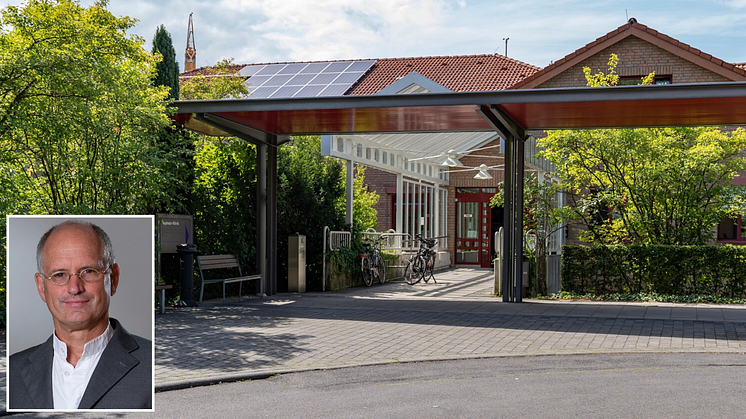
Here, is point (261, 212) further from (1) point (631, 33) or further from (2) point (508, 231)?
(1) point (631, 33)

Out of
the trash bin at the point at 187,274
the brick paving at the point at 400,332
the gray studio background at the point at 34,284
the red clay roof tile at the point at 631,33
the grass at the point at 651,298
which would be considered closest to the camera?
the gray studio background at the point at 34,284

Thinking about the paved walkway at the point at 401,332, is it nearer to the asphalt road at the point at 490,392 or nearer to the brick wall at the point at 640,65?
the asphalt road at the point at 490,392

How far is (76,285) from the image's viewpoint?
261 cm

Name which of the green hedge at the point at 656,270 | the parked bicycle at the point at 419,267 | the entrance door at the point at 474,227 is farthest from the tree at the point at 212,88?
the green hedge at the point at 656,270

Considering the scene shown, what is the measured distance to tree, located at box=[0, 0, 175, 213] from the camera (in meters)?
9.49

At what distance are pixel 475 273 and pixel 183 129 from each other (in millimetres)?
12231

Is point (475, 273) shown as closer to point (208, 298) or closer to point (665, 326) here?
point (208, 298)

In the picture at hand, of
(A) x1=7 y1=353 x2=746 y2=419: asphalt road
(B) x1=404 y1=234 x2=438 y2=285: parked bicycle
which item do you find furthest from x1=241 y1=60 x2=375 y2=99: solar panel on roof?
A: (A) x1=7 y1=353 x2=746 y2=419: asphalt road

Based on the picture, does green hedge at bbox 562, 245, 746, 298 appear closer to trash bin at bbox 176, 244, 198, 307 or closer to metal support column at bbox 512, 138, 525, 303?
metal support column at bbox 512, 138, 525, 303

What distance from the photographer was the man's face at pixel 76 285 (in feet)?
8.59

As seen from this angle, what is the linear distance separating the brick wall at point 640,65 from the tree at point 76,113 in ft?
56.7

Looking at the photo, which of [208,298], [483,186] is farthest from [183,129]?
[483,186]

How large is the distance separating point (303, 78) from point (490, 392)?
25.0 meters

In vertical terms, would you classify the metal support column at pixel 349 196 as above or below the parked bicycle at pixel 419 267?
above
